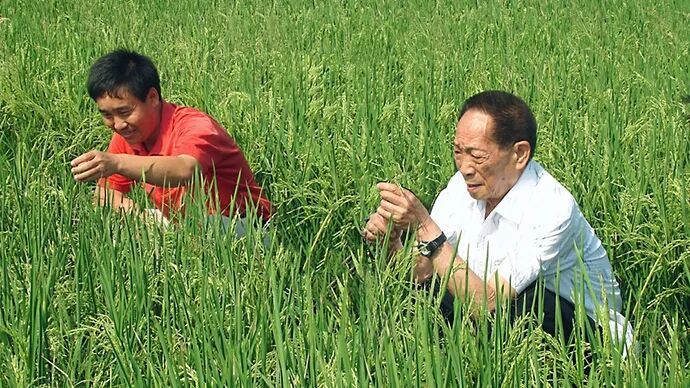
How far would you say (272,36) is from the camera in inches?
279

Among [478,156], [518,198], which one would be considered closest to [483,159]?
[478,156]

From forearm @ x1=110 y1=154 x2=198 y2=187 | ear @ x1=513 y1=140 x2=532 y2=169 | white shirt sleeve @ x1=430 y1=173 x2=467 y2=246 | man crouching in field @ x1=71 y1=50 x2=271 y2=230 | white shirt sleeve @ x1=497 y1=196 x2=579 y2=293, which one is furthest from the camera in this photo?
man crouching in field @ x1=71 y1=50 x2=271 y2=230

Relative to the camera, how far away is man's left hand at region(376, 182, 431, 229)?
2.79m

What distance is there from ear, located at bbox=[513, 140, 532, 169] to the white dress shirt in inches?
1.0

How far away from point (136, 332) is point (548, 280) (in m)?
1.03

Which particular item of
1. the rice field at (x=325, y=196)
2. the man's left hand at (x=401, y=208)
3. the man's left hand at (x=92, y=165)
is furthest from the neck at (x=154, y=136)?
the man's left hand at (x=401, y=208)

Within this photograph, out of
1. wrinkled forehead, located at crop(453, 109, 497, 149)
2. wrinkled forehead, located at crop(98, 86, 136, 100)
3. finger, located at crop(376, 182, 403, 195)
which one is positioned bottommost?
finger, located at crop(376, 182, 403, 195)

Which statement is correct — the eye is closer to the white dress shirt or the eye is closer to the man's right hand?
the white dress shirt

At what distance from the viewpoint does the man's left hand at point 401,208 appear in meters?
2.79

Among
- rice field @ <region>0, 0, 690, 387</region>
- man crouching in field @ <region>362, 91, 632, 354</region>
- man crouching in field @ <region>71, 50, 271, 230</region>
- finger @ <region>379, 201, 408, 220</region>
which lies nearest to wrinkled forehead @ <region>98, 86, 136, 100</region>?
man crouching in field @ <region>71, 50, 271, 230</region>

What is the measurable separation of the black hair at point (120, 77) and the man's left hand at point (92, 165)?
443 mm

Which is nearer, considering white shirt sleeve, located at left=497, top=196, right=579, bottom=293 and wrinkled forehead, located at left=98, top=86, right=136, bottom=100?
white shirt sleeve, located at left=497, top=196, right=579, bottom=293

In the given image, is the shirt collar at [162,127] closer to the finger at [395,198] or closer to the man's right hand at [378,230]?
the man's right hand at [378,230]

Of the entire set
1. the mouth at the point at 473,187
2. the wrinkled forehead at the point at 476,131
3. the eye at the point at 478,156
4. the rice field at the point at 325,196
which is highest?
the wrinkled forehead at the point at 476,131
